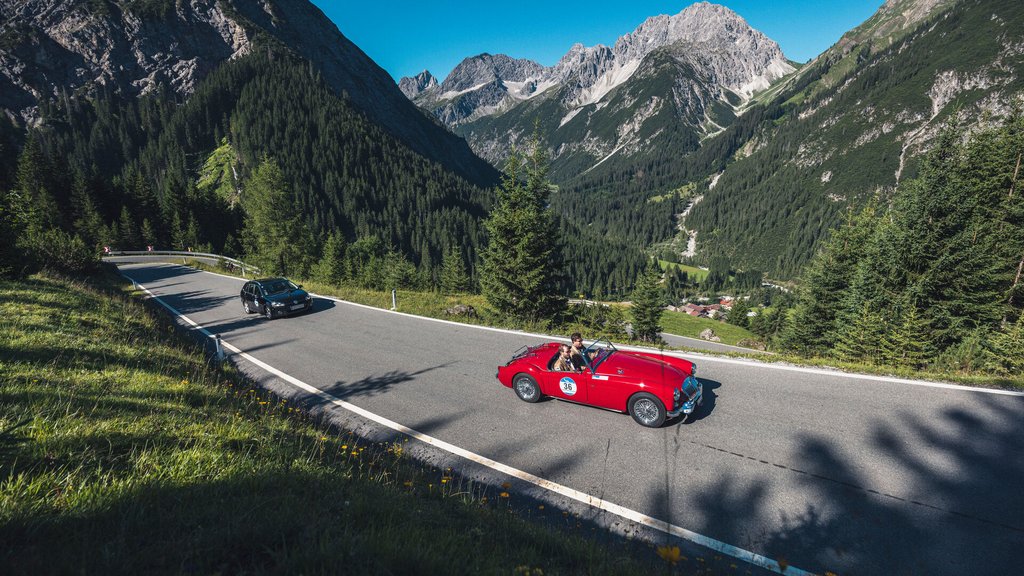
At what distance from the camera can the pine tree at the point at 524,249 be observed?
18.9 m

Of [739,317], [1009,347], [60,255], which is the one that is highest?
[60,255]

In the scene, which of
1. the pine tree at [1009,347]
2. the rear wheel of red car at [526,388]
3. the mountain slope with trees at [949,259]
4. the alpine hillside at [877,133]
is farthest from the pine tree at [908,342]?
the alpine hillside at [877,133]

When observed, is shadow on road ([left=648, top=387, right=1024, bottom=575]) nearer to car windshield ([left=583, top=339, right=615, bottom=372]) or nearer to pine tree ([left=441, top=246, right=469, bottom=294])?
car windshield ([left=583, top=339, right=615, bottom=372])

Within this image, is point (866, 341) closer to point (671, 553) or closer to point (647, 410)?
point (647, 410)

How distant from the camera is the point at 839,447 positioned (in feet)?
18.3

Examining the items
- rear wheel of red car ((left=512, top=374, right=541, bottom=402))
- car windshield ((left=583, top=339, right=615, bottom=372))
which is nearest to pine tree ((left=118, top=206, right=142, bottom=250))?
rear wheel of red car ((left=512, top=374, right=541, bottom=402))

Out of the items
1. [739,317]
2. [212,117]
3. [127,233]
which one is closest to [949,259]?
[739,317]

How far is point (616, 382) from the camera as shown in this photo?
679 centimetres

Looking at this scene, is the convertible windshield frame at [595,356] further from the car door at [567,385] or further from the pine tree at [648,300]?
the pine tree at [648,300]

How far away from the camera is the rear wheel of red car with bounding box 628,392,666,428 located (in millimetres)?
6359

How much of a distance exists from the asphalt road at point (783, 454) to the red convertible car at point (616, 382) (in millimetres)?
325

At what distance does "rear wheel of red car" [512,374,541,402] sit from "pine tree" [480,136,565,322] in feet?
35.2

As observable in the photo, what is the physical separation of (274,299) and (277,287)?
106 cm

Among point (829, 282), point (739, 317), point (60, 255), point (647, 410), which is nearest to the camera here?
point (647, 410)
